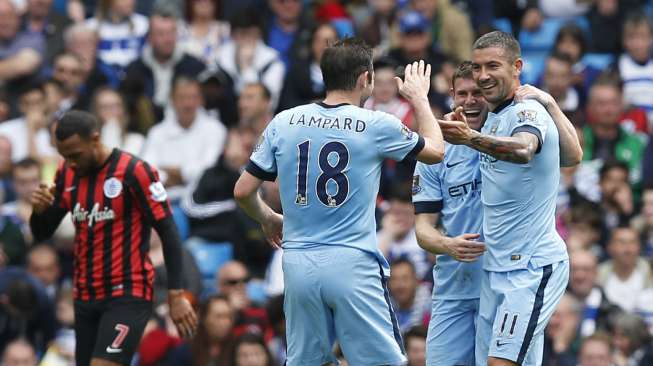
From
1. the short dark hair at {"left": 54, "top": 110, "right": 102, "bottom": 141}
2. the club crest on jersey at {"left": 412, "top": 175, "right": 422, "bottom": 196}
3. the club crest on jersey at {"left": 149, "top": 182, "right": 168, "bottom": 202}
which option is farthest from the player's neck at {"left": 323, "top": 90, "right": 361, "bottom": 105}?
the short dark hair at {"left": 54, "top": 110, "right": 102, "bottom": 141}

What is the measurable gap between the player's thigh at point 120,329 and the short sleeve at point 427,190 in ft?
7.11

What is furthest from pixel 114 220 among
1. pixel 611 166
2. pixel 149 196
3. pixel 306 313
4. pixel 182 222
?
pixel 611 166

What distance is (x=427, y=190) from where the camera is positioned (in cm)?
1023

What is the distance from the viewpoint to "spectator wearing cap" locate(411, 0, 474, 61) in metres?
18.7

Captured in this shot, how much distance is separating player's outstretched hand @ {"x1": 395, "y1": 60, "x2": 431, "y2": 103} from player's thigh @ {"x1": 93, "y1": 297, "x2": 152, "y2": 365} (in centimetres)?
275

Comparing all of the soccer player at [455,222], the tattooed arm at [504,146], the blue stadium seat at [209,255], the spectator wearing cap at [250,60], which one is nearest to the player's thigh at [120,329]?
the soccer player at [455,222]

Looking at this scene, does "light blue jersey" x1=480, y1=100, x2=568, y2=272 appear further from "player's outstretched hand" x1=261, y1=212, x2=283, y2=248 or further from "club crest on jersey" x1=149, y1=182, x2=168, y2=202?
"club crest on jersey" x1=149, y1=182, x2=168, y2=202

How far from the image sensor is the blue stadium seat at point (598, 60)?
59.4ft

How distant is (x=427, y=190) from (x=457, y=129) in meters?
1.22

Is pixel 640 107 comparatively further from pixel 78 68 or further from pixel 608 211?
pixel 78 68

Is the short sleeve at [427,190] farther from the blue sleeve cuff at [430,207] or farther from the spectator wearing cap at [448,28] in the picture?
the spectator wearing cap at [448,28]

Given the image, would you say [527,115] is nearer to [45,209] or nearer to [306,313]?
[306,313]

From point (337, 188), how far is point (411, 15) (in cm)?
895

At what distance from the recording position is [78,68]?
17703 mm
